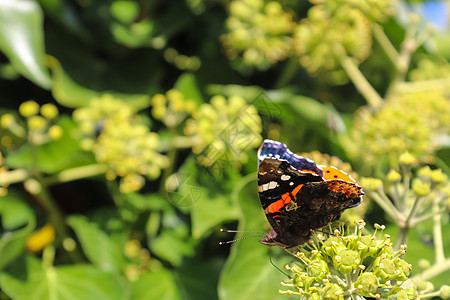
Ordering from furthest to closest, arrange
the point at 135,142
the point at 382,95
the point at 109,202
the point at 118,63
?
the point at 382,95
the point at 118,63
the point at 109,202
the point at 135,142

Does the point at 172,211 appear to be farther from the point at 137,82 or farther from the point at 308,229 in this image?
the point at 308,229

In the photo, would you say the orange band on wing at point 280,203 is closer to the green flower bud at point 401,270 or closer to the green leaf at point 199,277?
the green flower bud at point 401,270

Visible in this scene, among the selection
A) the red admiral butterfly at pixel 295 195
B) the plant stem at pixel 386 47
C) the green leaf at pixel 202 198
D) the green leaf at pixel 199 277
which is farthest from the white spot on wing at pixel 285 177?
the plant stem at pixel 386 47

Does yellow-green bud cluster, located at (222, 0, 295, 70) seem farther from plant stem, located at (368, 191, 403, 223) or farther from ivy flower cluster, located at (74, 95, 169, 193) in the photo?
plant stem, located at (368, 191, 403, 223)

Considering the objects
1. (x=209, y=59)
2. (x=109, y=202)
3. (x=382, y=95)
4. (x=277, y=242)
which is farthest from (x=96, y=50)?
(x=277, y=242)

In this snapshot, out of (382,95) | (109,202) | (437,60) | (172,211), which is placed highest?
(437,60)

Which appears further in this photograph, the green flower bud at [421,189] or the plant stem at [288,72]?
the plant stem at [288,72]
